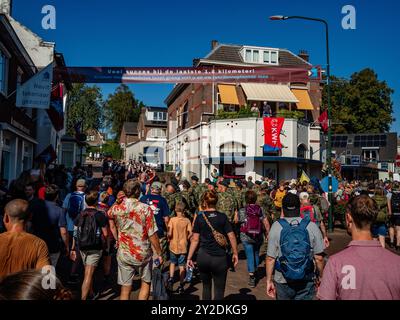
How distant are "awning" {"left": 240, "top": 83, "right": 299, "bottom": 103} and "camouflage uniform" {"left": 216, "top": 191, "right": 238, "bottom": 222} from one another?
18281 millimetres

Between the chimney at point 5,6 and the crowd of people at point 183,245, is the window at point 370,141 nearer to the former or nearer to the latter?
the crowd of people at point 183,245

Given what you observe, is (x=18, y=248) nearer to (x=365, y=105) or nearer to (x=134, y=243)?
(x=134, y=243)

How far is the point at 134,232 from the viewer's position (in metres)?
4.60

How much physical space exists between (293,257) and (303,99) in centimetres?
2585

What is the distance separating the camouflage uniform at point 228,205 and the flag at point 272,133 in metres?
16.6

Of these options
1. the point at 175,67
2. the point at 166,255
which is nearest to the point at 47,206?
the point at 166,255

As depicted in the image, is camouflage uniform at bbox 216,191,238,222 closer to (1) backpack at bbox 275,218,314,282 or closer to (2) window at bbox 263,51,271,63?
(1) backpack at bbox 275,218,314,282

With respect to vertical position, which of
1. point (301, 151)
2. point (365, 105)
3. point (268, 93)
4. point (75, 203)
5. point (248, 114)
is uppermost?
point (365, 105)

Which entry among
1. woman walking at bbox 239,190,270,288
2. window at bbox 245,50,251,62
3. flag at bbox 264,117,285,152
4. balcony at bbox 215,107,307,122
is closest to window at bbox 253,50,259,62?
window at bbox 245,50,251,62

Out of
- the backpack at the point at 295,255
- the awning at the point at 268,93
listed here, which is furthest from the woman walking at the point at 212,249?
the awning at the point at 268,93

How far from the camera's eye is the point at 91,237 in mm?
5230

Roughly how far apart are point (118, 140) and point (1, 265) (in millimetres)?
70545

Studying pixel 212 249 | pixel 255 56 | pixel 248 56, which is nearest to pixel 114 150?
pixel 248 56
